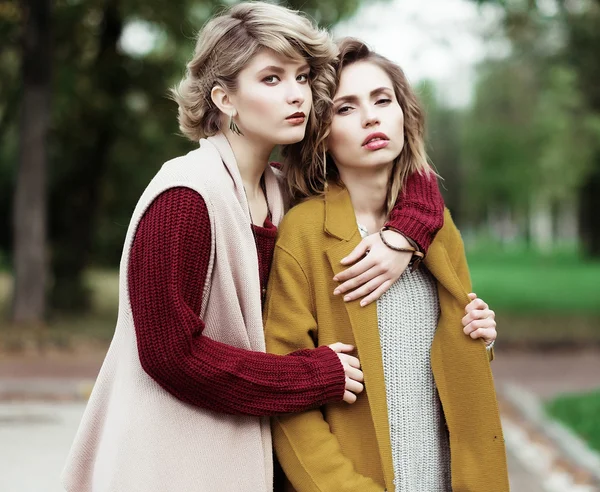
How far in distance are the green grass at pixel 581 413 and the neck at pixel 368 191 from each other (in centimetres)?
463

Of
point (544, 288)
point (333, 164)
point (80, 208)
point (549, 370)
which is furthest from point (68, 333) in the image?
point (544, 288)

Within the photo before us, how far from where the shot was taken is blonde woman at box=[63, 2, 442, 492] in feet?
6.95

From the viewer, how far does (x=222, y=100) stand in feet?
7.99

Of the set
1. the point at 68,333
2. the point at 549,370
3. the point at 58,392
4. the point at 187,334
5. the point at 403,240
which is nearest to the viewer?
the point at 187,334

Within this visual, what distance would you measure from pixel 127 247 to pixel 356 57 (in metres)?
0.97

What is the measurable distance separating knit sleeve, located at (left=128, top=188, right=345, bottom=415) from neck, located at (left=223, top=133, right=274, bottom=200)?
1.17 ft

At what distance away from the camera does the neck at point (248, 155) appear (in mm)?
2465

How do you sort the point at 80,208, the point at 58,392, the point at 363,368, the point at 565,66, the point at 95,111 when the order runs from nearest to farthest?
1. the point at 363,368
2. the point at 58,392
3. the point at 95,111
4. the point at 80,208
5. the point at 565,66

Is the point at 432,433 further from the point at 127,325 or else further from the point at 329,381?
the point at 127,325

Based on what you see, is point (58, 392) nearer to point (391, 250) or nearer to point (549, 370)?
point (549, 370)

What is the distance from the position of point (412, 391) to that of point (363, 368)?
0.21m

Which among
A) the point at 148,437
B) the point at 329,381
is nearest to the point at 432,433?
the point at 329,381

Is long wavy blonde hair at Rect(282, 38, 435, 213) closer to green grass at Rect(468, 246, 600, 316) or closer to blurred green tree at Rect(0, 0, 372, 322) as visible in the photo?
blurred green tree at Rect(0, 0, 372, 322)

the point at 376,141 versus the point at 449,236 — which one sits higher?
the point at 376,141
